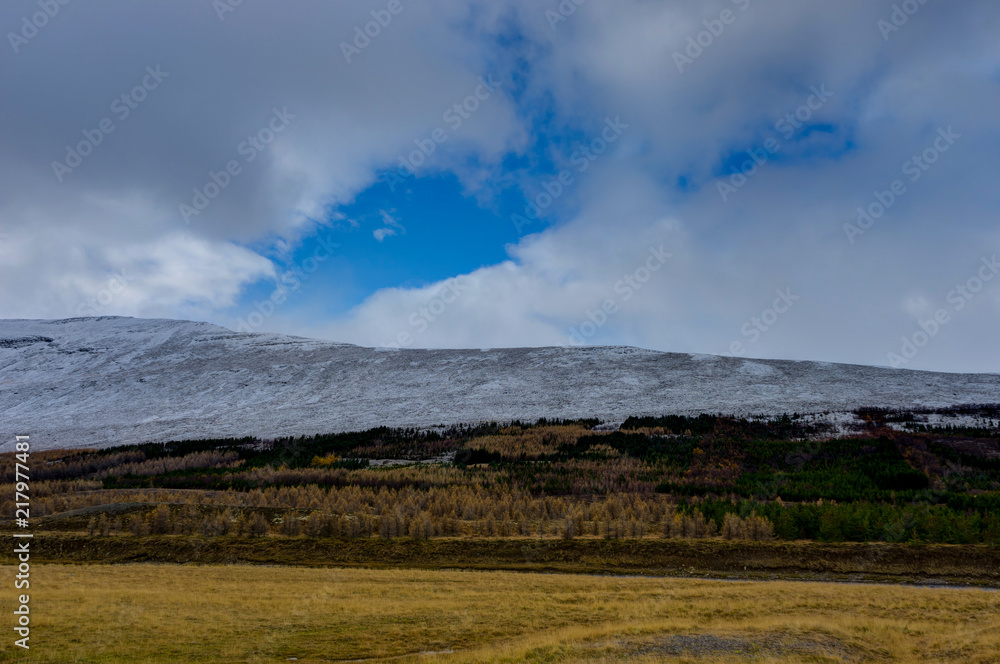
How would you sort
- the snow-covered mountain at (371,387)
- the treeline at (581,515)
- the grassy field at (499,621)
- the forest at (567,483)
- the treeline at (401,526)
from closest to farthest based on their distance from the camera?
1. the grassy field at (499,621)
2. the treeline at (581,515)
3. the treeline at (401,526)
4. the forest at (567,483)
5. the snow-covered mountain at (371,387)

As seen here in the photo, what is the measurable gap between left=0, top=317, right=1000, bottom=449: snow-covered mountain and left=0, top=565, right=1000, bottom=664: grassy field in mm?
27939

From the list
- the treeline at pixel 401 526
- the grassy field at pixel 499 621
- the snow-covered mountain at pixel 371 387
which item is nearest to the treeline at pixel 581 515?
the treeline at pixel 401 526

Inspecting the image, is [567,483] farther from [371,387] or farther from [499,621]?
[371,387]

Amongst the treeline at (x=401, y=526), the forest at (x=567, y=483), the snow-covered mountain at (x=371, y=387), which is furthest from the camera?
the snow-covered mountain at (x=371, y=387)

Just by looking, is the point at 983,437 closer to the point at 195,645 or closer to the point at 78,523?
the point at 195,645

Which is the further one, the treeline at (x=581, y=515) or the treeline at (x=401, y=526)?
the treeline at (x=401, y=526)

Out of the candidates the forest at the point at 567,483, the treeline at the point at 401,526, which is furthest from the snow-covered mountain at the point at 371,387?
the treeline at the point at 401,526

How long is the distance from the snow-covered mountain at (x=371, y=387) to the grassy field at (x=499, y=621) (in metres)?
27.9

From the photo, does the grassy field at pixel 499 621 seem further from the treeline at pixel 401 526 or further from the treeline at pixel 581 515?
the treeline at pixel 581 515

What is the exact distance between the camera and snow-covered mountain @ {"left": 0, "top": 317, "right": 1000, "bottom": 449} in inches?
1644

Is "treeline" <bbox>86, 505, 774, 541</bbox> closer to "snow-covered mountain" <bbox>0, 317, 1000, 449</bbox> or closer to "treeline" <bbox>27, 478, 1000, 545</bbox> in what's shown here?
"treeline" <bbox>27, 478, 1000, 545</bbox>

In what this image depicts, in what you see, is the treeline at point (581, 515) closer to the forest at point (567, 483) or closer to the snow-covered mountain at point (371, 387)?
the forest at point (567, 483)

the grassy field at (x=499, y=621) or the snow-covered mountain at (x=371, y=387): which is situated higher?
the snow-covered mountain at (x=371, y=387)

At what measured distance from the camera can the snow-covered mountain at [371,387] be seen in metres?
41.8
